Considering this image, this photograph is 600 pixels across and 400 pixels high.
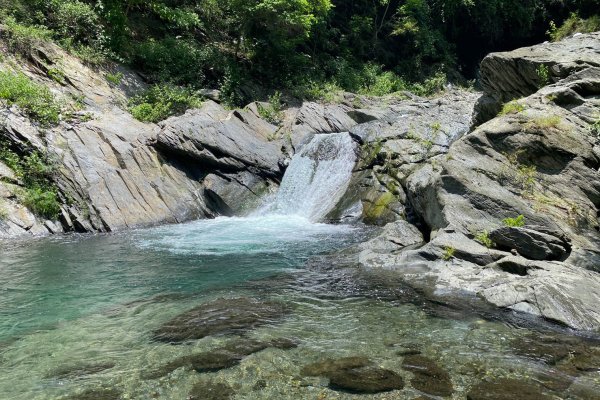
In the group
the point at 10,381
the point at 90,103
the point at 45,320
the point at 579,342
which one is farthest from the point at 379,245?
the point at 90,103

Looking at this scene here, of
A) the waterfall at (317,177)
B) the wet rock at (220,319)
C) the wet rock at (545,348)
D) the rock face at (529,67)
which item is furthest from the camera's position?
the waterfall at (317,177)

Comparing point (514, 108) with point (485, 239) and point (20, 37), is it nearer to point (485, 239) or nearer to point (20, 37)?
point (485, 239)

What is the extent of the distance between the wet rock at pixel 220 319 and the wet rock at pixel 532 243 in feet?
17.2

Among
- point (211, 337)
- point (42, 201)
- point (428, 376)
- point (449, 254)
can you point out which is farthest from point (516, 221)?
point (42, 201)

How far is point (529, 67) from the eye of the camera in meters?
15.9

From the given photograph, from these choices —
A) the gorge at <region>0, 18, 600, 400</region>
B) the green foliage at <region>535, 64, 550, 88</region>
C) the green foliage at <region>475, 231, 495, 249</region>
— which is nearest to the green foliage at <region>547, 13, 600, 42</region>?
the gorge at <region>0, 18, 600, 400</region>

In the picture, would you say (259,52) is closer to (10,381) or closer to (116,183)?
Answer: (116,183)

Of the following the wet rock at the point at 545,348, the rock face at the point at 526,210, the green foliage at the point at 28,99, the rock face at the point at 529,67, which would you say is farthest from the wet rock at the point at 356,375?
the green foliage at the point at 28,99

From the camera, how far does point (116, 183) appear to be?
A: 59.6ft

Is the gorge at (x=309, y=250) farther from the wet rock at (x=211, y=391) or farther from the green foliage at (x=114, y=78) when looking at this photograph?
the green foliage at (x=114, y=78)

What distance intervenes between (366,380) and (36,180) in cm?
1533

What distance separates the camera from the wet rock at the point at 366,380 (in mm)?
5936

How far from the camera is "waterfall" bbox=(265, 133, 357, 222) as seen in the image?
66.8ft

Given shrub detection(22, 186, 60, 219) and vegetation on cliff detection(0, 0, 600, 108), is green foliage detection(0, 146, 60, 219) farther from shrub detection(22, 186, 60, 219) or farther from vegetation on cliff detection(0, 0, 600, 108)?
vegetation on cliff detection(0, 0, 600, 108)
